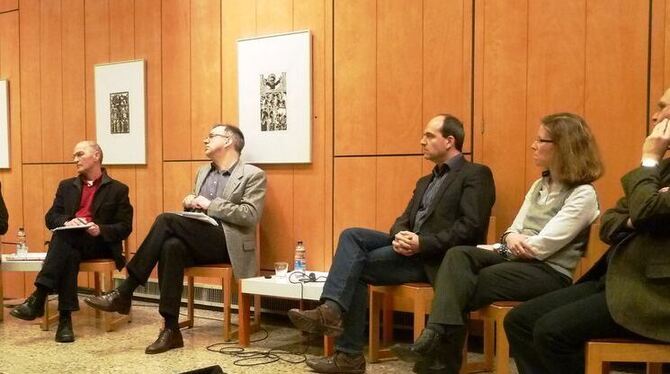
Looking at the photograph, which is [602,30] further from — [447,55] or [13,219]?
[13,219]

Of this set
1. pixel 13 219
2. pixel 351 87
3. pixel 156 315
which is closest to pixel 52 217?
pixel 156 315

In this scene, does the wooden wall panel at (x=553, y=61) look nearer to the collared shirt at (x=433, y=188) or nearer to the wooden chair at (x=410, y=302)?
the collared shirt at (x=433, y=188)

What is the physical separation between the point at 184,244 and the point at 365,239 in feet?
3.71

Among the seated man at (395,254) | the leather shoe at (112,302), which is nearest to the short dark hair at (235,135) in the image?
the leather shoe at (112,302)

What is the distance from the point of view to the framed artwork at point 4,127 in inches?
218

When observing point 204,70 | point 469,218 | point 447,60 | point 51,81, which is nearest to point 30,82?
point 51,81

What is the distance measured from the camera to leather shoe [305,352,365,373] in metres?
2.98

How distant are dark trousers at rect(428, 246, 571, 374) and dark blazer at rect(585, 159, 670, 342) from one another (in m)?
0.43

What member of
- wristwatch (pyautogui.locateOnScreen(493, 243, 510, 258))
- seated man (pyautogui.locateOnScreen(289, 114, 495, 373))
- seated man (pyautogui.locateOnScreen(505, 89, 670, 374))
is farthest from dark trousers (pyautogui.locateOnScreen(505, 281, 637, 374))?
seated man (pyautogui.locateOnScreen(289, 114, 495, 373))

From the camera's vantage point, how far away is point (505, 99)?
3.38 metres

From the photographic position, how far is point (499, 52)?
11.1 ft

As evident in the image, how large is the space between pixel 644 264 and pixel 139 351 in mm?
2600

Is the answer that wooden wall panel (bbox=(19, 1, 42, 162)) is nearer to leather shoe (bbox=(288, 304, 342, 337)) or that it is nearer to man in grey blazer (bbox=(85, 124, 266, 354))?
man in grey blazer (bbox=(85, 124, 266, 354))

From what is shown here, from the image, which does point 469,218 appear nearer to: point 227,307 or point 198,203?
point 227,307
